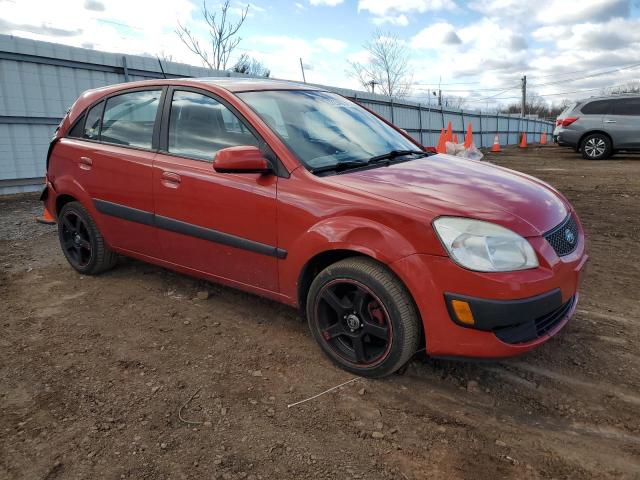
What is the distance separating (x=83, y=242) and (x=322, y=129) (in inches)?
93.4

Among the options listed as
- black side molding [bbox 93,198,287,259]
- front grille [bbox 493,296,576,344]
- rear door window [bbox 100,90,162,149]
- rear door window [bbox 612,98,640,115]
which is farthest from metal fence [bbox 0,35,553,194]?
rear door window [bbox 612,98,640,115]

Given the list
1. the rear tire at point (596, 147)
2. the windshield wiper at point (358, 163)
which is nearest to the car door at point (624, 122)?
the rear tire at point (596, 147)

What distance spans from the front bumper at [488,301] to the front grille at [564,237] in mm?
64

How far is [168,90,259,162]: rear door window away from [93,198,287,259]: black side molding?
461 millimetres

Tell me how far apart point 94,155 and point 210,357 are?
1954 mm

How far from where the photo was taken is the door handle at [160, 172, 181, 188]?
10.3ft

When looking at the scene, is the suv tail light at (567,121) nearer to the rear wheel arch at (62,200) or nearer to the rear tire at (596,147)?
the rear tire at (596,147)

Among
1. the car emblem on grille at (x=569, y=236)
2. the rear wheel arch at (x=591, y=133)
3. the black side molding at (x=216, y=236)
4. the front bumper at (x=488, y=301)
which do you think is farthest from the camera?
the rear wheel arch at (x=591, y=133)

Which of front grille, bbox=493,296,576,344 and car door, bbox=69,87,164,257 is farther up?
car door, bbox=69,87,164,257

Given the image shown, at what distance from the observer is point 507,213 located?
2322 millimetres

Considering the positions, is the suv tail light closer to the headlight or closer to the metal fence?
the metal fence

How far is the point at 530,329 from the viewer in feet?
7.52

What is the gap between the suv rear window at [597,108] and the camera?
43.4 feet

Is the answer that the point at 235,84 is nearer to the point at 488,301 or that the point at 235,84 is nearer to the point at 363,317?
the point at 363,317
